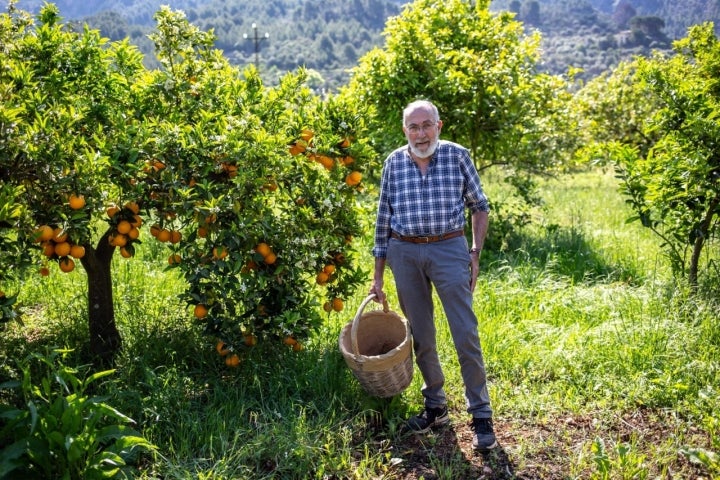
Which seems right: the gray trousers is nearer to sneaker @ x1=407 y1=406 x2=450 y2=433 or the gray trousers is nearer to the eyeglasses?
sneaker @ x1=407 y1=406 x2=450 y2=433

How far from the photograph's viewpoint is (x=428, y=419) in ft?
12.5

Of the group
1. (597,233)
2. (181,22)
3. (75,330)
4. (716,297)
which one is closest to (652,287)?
(716,297)

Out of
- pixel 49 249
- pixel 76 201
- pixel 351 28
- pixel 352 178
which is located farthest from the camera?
pixel 351 28

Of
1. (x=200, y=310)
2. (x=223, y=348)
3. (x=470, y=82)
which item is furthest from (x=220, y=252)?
(x=470, y=82)

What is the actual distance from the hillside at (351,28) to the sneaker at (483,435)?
98.2 metres

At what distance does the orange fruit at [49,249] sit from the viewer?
3177 mm

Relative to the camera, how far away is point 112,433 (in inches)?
122

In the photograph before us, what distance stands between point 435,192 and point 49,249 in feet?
6.62

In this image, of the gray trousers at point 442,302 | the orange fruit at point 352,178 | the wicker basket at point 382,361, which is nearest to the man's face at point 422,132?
the gray trousers at point 442,302

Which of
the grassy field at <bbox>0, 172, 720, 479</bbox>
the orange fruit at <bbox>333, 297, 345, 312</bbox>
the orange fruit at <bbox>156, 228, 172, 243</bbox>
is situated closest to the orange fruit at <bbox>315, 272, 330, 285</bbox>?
the orange fruit at <bbox>333, 297, 345, 312</bbox>

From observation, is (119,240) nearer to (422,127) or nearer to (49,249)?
(49,249)

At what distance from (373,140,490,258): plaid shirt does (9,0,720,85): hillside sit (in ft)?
321

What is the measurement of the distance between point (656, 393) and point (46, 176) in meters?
3.74

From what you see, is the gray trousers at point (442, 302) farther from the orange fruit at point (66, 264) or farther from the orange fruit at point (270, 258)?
the orange fruit at point (66, 264)
